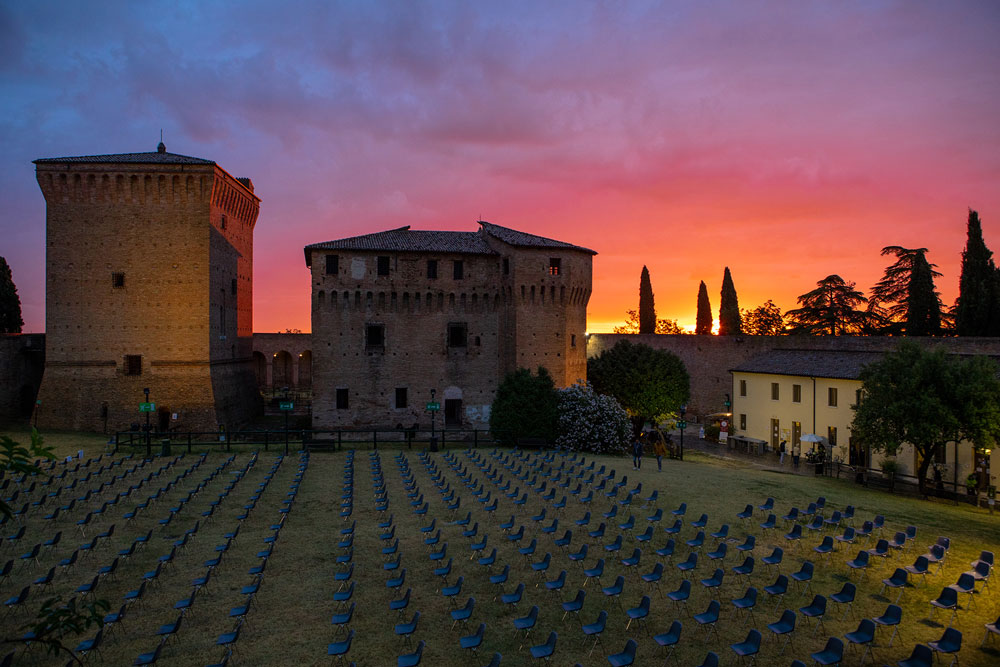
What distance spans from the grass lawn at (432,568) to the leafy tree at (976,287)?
26704mm

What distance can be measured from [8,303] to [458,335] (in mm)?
39660

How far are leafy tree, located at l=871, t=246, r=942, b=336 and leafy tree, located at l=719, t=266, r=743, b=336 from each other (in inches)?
487

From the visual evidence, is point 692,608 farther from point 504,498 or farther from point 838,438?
point 838,438

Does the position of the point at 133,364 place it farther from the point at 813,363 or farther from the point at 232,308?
the point at 813,363

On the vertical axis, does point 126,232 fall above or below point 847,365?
above

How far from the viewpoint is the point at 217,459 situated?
27969 millimetres

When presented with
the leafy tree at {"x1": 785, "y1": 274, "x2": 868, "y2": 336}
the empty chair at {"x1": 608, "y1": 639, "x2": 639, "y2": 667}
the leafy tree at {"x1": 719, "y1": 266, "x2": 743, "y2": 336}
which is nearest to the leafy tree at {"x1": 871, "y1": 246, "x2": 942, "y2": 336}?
the leafy tree at {"x1": 785, "y1": 274, "x2": 868, "y2": 336}

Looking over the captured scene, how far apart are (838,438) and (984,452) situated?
8.23m

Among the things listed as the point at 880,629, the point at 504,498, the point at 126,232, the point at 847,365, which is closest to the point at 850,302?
the point at 847,365

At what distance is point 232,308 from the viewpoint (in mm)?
44750

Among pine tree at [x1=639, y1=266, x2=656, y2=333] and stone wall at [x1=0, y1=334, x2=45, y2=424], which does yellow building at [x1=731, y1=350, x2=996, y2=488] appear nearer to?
pine tree at [x1=639, y1=266, x2=656, y2=333]

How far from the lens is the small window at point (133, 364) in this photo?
3850cm

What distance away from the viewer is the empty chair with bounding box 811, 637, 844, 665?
9.10m

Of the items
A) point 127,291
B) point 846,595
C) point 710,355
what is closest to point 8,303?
point 127,291
